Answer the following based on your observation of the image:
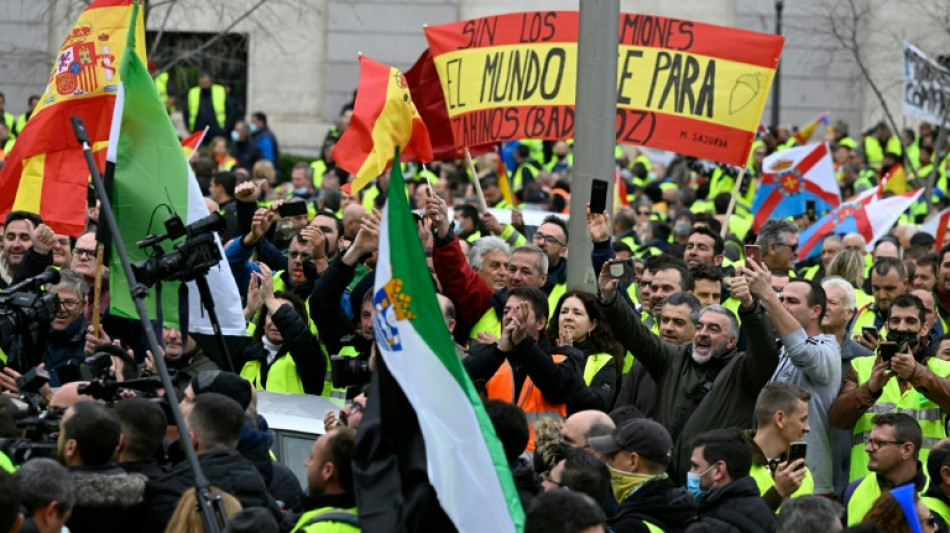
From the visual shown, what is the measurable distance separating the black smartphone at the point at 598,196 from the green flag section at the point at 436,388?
3225 millimetres

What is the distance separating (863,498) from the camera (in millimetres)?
8148

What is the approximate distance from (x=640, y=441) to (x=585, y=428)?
438mm

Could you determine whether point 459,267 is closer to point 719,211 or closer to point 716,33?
point 716,33

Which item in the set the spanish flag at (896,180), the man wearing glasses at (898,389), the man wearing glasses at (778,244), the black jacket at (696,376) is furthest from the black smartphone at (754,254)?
the spanish flag at (896,180)

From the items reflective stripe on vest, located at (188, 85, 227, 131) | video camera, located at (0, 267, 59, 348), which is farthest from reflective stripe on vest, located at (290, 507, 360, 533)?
reflective stripe on vest, located at (188, 85, 227, 131)

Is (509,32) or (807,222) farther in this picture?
(807,222)

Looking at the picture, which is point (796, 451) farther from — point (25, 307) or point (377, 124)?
point (377, 124)

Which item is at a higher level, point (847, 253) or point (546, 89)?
point (546, 89)

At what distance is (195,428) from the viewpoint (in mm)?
6879

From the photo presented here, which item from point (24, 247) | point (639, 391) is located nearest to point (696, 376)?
point (639, 391)

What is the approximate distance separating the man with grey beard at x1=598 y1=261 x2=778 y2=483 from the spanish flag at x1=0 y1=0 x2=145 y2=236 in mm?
3226

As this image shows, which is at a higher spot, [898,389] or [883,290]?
[883,290]

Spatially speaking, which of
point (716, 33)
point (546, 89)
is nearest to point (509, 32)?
point (546, 89)

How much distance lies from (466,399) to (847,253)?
6343 mm
